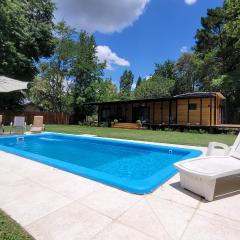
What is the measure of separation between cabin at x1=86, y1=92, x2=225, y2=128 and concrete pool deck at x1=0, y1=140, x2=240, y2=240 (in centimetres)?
1373

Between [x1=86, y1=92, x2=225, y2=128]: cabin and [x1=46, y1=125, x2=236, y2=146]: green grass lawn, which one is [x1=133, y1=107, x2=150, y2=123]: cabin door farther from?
[x1=46, y1=125, x2=236, y2=146]: green grass lawn

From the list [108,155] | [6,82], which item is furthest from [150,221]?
[6,82]

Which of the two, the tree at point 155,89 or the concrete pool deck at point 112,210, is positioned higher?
the tree at point 155,89

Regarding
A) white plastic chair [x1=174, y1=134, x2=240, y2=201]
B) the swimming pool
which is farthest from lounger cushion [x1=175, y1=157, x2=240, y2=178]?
the swimming pool

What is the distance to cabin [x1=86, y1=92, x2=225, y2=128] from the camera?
1698 cm

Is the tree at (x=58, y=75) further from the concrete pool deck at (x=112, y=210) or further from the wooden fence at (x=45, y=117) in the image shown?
the concrete pool deck at (x=112, y=210)

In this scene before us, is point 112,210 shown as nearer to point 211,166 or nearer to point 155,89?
point 211,166

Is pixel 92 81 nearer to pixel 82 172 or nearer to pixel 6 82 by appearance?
pixel 6 82

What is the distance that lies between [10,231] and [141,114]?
2013 centimetres

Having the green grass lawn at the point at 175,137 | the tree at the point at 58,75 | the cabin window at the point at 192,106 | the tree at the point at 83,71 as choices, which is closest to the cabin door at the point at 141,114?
the cabin window at the point at 192,106

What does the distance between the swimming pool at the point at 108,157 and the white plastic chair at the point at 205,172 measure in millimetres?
554

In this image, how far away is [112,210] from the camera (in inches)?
113

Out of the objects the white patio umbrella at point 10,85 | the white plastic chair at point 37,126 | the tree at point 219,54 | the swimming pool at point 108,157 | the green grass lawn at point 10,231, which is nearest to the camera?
the green grass lawn at point 10,231

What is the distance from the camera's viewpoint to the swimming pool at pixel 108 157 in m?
Answer: 4.09
